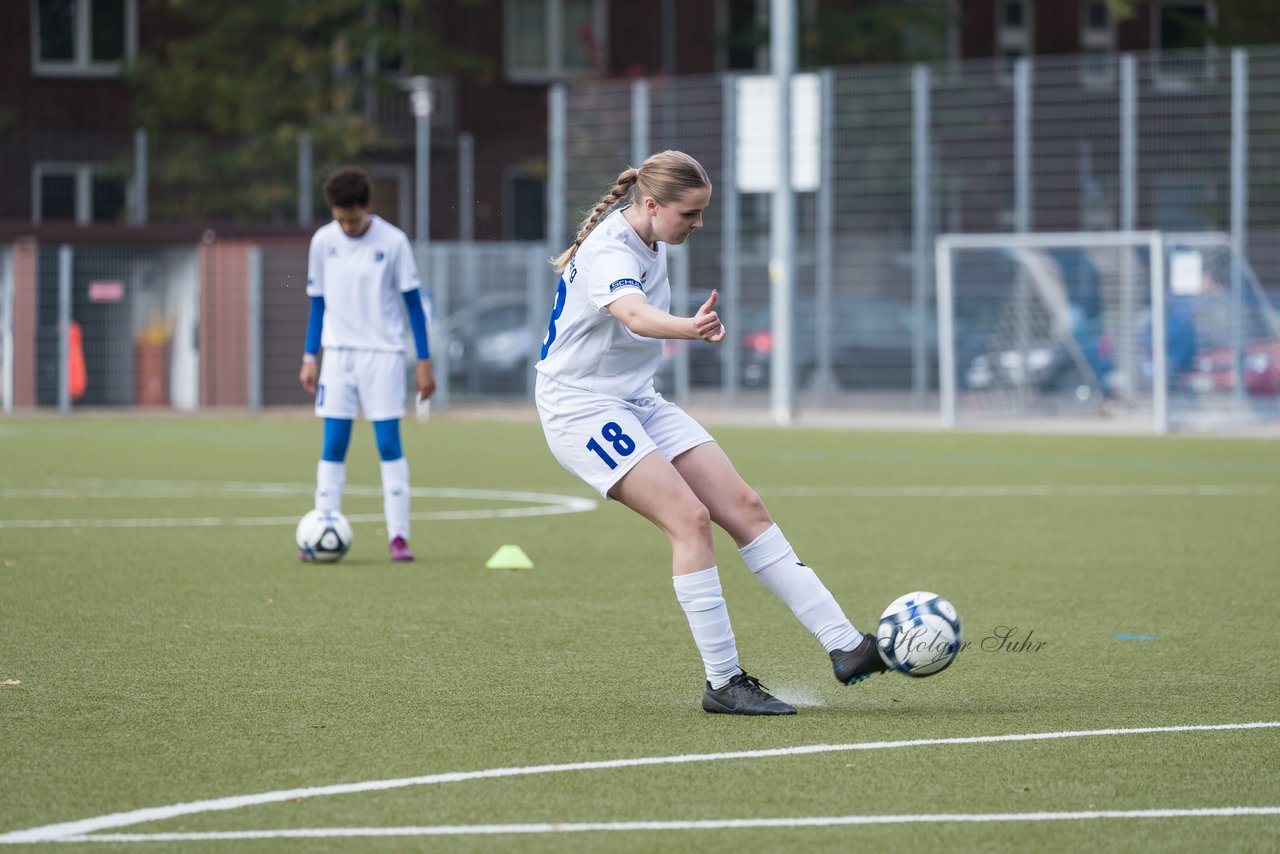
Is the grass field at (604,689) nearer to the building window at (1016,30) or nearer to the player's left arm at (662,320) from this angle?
the player's left arm at (662,320)

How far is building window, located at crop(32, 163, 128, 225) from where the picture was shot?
111 ft

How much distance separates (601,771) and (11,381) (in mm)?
24087

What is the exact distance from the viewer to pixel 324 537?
1045 cm

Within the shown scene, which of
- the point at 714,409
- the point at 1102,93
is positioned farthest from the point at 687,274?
the point at 1102,93

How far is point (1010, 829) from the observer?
187 inches

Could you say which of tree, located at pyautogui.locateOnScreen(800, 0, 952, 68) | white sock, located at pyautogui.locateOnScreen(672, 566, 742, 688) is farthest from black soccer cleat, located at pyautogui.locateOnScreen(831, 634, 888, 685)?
tree, located at pyautogui.locateOnScreen(800, 0, 952, 68)

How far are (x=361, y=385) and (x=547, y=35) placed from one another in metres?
30.9

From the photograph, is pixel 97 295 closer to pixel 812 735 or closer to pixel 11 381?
pixel 11 381

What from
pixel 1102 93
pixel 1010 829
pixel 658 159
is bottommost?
pixel 1010 829

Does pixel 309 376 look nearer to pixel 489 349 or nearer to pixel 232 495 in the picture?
pixel 232 495

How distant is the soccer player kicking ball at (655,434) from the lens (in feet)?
20.4

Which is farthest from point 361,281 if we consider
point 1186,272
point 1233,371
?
point 1233,371

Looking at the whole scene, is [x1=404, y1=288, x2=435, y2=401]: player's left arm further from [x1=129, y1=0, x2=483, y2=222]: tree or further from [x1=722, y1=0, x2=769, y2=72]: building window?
[x1=722, y1=0, x2=769, y2=72]: building window

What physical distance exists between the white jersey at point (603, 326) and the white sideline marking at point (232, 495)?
6693mm
